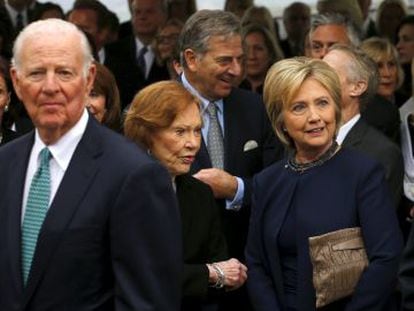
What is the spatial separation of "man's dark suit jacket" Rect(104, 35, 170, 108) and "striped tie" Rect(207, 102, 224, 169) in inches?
80.7

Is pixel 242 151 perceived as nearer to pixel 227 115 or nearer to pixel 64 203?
pixel 227 115

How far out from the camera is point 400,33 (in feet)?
35.3

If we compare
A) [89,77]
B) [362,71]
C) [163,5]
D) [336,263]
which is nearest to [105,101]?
[362,71]

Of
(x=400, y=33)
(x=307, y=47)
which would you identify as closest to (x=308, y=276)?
(x=307, y=47)

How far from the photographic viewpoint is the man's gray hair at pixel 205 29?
6.92 meters

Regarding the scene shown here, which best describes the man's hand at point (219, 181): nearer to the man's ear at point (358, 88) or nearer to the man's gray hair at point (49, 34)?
the man's ear at point (358, 88)

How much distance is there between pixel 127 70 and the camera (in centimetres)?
942

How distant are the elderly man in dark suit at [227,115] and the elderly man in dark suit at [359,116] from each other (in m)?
0.48

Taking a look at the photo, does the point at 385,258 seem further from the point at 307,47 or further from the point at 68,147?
the point at 307,47

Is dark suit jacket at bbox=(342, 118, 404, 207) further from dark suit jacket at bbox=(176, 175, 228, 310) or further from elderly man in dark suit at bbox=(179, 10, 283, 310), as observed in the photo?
dark suit jacket at bbox=(176, 175, 228, 310)

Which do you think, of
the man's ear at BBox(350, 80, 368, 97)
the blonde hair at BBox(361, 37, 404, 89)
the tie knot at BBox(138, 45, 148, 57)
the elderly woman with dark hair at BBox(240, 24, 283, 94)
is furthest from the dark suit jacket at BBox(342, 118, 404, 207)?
the tie knot at BBox(138, 45, 148, 57)

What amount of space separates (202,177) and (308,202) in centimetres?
84

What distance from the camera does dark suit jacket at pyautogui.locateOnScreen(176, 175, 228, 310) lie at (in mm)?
5609

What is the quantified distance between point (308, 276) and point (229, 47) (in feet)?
5.54
